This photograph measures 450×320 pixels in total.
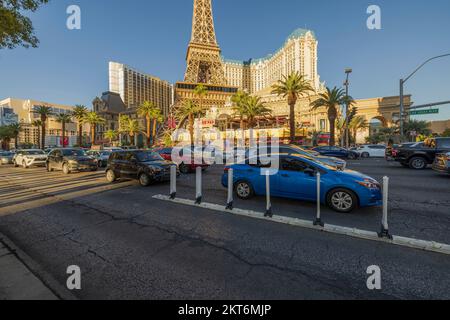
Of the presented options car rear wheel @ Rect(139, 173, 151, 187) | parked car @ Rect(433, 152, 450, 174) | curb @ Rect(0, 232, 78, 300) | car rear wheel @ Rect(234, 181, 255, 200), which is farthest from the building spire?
curb @ Rect(0, 232, 78, 300)

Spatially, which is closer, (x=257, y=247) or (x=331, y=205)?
(x=257, y=247)

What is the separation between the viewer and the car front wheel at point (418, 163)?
12.9 metres

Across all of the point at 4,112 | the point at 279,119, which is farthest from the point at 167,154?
the point at 4,112

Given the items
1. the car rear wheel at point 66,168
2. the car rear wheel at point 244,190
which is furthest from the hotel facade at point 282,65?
the car rear wheel at point 244,190

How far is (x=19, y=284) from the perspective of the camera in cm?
270

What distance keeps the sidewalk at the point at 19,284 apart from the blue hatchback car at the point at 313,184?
5160 mm

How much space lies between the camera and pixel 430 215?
5219 millimetres

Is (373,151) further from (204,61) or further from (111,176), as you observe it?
(204,61)

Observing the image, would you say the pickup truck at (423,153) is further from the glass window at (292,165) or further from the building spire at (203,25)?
the building spire at (203,25)

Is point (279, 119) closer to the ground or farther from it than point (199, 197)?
farther from it

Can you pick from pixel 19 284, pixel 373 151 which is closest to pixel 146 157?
pixel 19 284

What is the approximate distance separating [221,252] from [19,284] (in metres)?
2.81

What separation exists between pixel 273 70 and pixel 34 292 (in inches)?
6115
